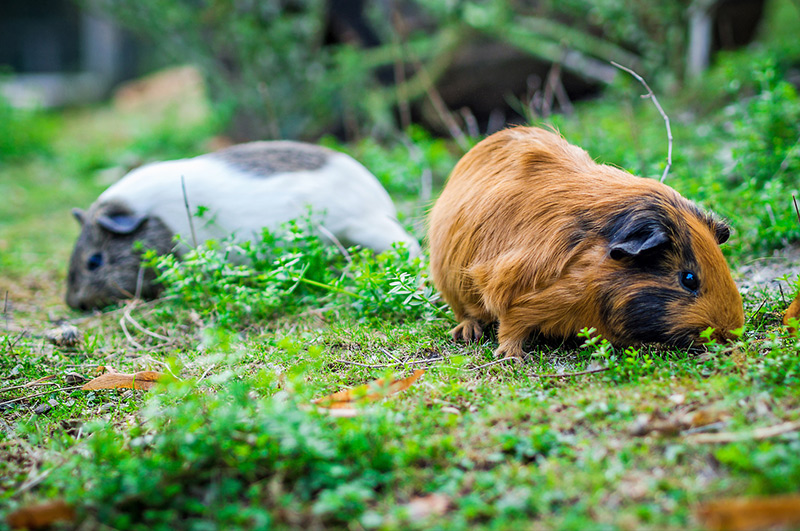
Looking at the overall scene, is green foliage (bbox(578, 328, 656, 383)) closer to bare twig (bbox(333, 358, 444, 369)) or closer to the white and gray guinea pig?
bare twig (bbox(333, 358, 444, 369))

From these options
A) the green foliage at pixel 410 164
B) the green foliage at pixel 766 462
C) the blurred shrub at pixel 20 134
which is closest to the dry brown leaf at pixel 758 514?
the green foliage at pixel 766 462

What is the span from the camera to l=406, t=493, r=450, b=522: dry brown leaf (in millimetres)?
1566

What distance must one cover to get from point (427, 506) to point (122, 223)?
325 cm

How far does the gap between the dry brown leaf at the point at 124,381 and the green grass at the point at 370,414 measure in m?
0.04

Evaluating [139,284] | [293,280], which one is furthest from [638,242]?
[139,284]

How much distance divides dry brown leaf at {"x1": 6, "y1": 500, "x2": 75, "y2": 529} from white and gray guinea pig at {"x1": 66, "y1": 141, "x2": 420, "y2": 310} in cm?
231

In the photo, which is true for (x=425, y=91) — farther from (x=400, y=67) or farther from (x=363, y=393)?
(x=363, y=393)

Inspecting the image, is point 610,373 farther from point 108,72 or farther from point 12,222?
point 108,72

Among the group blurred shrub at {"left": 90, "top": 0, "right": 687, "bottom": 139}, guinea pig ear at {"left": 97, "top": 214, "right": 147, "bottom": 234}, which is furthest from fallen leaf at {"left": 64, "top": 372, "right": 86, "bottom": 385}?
blurred shrub at {"left": 90, "top": 0, "right": 687, "bottom": 139}

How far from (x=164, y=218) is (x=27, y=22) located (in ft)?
47.1

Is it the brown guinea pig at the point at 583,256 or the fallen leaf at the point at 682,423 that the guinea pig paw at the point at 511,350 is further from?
the fallen leaf at the point at 682,423

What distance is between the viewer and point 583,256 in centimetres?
238

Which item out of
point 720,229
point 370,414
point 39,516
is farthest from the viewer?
point 720,229

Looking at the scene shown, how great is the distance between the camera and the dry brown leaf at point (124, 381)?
2.54 meters
